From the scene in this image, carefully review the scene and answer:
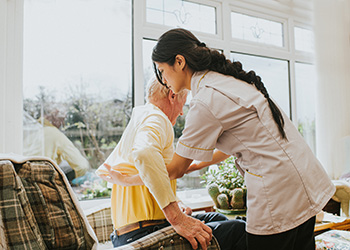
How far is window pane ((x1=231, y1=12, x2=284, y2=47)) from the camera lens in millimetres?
3279

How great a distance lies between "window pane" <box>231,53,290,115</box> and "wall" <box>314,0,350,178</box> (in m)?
0.34

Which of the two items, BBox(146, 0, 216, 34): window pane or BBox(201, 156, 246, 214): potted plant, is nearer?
BBox(201, 156, 246, 214): potted plant

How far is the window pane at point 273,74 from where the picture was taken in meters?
3.39

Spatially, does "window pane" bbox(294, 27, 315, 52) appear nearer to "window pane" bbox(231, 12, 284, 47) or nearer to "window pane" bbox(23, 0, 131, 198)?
"window pane" bbox(231, 12, 284, 47)

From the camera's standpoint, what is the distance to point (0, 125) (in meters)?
2.06

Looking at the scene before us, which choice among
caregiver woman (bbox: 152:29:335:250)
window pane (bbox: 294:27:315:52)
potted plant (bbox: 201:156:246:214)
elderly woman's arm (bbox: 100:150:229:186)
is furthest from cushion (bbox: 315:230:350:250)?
window pane (bbox: 294:27:315:52)

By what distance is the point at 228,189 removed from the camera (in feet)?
7.30

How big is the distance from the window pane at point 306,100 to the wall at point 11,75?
9.35 feet

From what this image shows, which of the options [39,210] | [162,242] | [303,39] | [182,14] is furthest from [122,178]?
[303,39]

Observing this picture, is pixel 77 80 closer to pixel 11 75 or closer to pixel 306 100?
pixel 11 75

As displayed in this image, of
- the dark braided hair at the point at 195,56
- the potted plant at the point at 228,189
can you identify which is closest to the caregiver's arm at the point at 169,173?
the dark braided hair at the point at 195,56

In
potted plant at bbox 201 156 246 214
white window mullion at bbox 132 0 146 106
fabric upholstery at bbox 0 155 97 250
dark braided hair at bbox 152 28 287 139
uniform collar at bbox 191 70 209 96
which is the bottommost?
potted plant at bbox 201 156 246 214

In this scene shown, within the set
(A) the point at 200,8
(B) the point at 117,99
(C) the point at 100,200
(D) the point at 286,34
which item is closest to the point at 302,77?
(D) the point at 286,34

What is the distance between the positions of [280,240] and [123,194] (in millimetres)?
673
